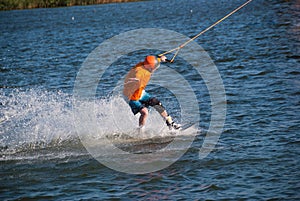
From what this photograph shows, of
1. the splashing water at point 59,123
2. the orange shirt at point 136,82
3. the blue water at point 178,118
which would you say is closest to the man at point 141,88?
the orange shirt at point 136,82

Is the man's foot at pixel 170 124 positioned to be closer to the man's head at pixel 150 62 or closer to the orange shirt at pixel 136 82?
the orange shirt at pixel 136 82

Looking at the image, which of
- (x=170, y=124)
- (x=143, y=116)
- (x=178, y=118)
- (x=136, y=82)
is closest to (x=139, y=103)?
(x=143, y=116)

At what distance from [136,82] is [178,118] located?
217cm

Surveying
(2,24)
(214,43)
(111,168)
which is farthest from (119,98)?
(2,24)

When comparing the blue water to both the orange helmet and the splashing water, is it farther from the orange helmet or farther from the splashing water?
the orange helmet

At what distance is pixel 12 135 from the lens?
11.5 metres

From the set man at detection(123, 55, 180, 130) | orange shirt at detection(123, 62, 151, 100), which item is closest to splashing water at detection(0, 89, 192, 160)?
man at detection(123, 55, 180, 130)

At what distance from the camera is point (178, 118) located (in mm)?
12305

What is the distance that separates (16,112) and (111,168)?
17.1 ft

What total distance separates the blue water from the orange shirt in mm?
1514

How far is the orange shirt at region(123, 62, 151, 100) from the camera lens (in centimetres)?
1054

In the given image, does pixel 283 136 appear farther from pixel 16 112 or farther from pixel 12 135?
pixel 16 112

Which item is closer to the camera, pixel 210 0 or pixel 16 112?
pixel 16 112

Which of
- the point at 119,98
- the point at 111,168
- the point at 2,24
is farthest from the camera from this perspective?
the point at 2,24
